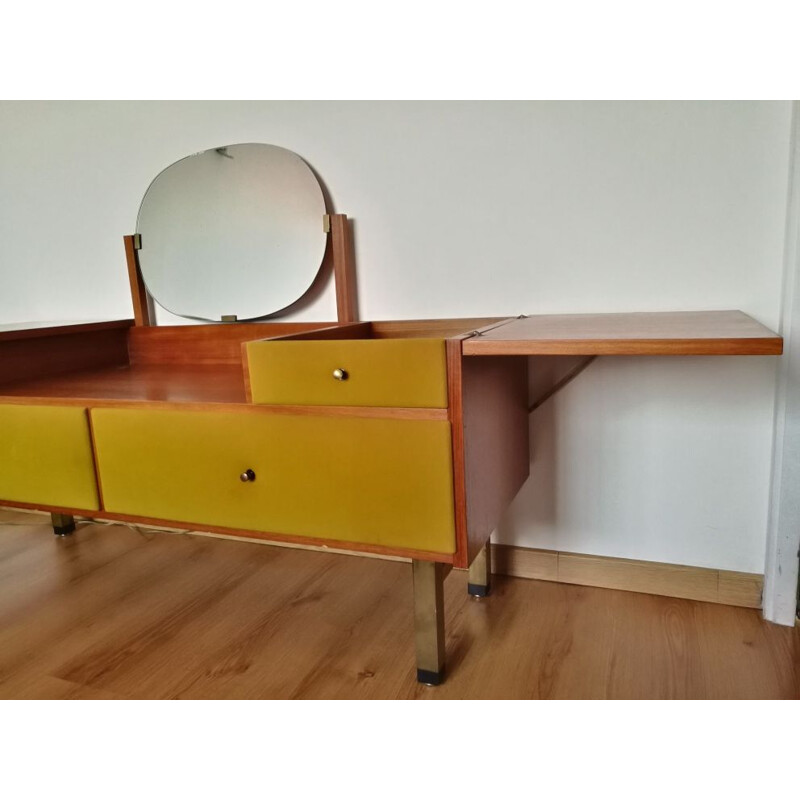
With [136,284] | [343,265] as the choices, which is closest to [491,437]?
[343,265]

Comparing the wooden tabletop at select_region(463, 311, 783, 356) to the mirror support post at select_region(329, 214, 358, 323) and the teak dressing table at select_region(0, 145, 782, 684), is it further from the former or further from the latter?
the mirror support post at select_region(329, 214, 358, 323)

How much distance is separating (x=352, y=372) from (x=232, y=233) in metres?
0.81

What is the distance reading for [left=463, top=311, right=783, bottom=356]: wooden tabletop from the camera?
85 cm

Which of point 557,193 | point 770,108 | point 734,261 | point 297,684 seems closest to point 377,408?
point 297,684

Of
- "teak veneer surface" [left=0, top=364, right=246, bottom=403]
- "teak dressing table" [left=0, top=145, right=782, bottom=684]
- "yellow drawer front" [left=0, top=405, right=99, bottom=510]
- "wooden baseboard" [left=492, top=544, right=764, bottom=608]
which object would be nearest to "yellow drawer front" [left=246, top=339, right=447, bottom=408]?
"teak dressing table" [left=0, top=145, right=782, bottom=684]

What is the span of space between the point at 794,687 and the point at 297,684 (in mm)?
858

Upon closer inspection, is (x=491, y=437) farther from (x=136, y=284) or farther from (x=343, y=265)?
(x=136, y=284)

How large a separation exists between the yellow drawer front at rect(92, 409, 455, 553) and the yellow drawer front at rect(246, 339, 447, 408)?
37 mm

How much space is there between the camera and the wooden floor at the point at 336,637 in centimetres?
116

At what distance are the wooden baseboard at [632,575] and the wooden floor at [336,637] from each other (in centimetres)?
3

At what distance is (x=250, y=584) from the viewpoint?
1.58 m

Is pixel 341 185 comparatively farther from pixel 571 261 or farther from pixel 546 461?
pixel 546 461

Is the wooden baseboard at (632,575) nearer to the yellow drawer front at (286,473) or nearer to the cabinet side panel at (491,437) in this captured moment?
the cabinet side panel at (491,437)

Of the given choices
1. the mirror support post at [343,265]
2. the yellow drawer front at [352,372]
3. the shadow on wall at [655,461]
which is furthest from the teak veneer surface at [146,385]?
the shadow on wall at [655,461]
